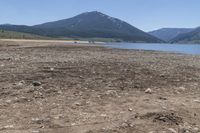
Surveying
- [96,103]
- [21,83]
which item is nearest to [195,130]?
[96,103]

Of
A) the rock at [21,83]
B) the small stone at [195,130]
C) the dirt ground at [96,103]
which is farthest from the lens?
the rock at [21,83]

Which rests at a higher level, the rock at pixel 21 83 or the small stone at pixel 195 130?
the rock at pixel 21 83

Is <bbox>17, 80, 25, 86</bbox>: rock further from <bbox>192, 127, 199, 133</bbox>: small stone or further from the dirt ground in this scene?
<bbox>192, 127, 199, 133</bbox>: small stone

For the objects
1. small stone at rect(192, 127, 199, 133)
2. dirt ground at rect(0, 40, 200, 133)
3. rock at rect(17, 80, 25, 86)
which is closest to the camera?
small stone at rect(192, 127, 199, 133)

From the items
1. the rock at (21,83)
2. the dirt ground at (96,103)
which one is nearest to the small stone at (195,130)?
the dirt ground at (96,103)

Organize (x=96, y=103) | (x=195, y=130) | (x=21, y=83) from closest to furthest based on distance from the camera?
1. (x=195, y=130)
2. (x=96, y=103)
3. (x=21, y=83)

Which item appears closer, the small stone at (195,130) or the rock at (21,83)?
the small stone at (195,130)

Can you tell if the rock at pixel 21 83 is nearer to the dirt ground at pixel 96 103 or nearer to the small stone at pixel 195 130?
the dirt ground at pixel 96 103

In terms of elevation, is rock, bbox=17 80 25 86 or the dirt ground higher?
rock, bbox=17 80 25 86

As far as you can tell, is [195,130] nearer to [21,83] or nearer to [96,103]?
[96,103]

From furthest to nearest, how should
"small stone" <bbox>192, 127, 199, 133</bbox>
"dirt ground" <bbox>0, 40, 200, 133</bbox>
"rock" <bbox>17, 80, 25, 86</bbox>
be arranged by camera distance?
"rock" <bbox>17, 80, 25, 86</bbox> < "dirt ground" <bbox>0, 40, 200, 133</bbox> < "small stone" <bbox>192, 127, 199, 133</bbox>

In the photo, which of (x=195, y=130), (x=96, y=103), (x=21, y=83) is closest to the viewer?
(x=195, y=130)

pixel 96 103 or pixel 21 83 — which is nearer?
pixel 96 103

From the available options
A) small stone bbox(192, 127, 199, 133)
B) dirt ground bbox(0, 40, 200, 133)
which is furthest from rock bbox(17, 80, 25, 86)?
small stone bbox(192, 127, 199, 133)
